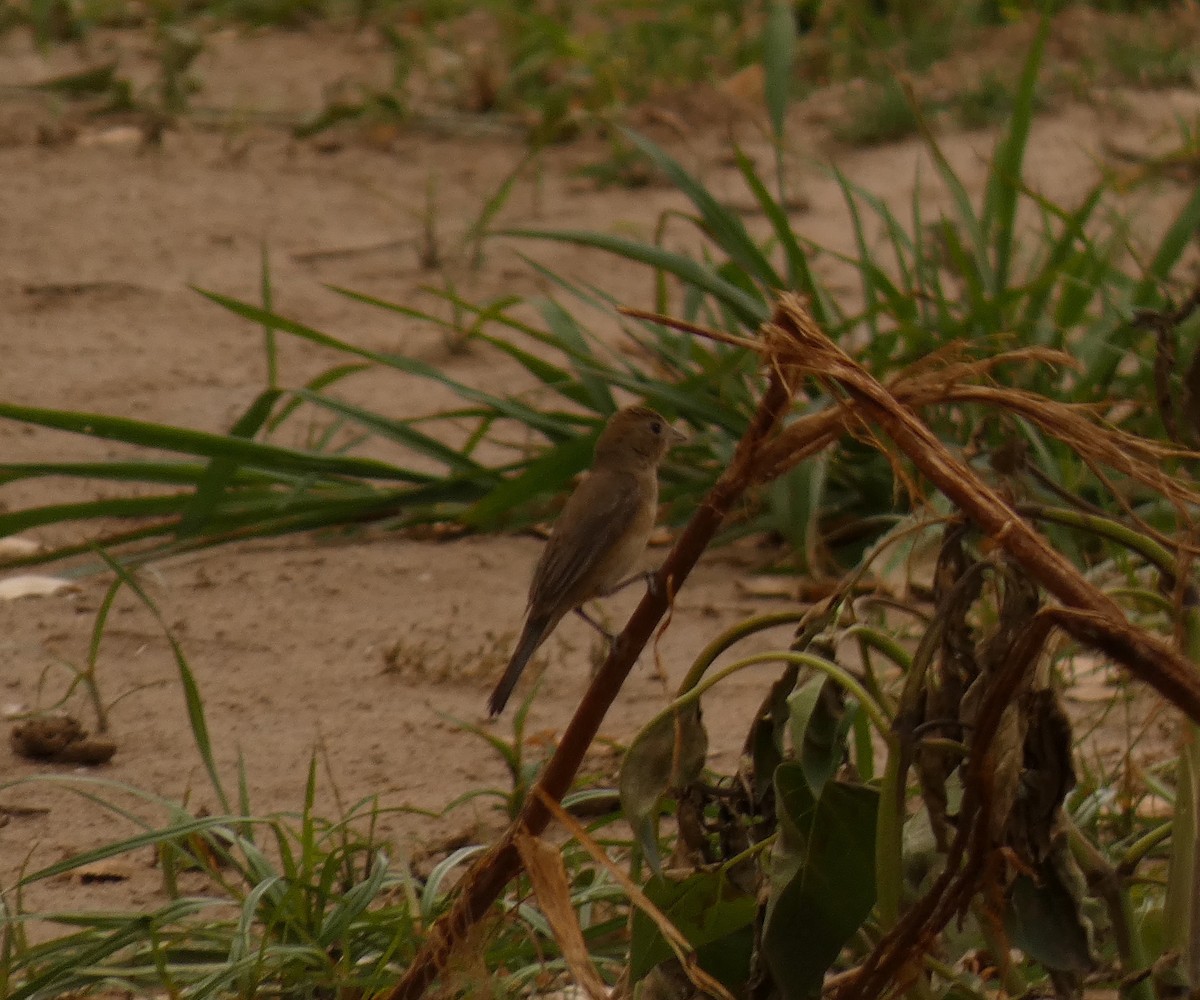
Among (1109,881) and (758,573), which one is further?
(758,573)

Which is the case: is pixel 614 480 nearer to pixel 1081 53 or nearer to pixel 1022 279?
pixel 1022 279

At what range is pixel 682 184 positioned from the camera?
15.0 ft

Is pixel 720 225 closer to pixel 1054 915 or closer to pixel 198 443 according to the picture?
pixel 198 443

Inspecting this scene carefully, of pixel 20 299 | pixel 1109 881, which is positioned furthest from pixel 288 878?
pixel 20 299

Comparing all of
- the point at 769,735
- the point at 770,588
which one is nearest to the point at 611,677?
the point at 769,735

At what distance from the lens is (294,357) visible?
18.4 ft

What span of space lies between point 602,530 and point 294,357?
2.45m

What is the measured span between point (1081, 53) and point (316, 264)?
3643mm

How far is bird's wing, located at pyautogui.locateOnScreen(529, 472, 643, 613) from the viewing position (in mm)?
3289

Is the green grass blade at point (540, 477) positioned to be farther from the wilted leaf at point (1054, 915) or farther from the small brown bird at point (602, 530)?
the wilted leaf at point (1054, 915)

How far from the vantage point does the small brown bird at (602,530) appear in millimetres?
3270

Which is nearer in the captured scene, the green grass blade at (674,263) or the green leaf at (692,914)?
the green leaf at (692,914)

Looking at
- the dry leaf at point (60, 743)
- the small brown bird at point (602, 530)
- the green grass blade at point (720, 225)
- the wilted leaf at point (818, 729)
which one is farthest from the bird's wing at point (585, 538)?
the wilted leaf at point (818, 729)

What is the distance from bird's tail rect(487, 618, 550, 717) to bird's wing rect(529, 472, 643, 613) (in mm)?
39
